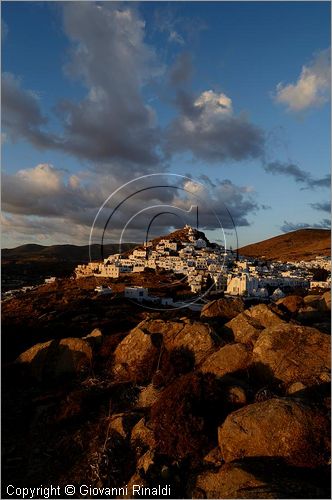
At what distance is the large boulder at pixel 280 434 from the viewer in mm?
11062

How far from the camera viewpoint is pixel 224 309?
29.8 metres

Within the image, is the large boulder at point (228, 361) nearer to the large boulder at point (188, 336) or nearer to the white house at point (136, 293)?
the large boulder at point (188, 336)

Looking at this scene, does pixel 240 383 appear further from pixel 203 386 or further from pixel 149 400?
pixel 149 400

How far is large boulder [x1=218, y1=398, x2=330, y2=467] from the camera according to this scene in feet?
36.3

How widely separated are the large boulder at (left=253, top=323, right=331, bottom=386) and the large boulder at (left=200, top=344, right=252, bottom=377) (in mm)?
537

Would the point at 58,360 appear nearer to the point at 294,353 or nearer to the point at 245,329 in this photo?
the point at 245,329

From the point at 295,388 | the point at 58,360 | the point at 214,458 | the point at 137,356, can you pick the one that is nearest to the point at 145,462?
the point at 214,458

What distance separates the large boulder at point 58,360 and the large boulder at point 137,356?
185 cm

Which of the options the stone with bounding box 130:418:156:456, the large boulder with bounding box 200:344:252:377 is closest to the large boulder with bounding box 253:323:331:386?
the large boulder with bounding box 200:344:252:377

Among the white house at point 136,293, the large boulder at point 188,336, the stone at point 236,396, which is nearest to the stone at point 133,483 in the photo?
the stone at point 236,396

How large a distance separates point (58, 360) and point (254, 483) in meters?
14.4

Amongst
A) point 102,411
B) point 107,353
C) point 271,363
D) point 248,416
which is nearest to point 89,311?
point 107,353

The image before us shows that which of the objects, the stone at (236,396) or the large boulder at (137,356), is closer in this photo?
the stone at (236,396)

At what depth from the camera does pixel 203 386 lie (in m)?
14.7
